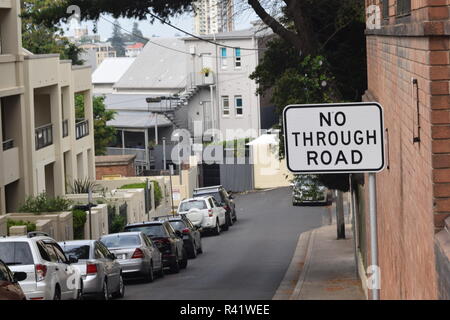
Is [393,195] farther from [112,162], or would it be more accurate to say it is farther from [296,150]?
[112,162]

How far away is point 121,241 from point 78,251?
16.0 feet

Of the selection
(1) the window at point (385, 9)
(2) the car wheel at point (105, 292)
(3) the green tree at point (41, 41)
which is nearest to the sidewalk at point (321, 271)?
(2) the car wheel at point (105, 292)

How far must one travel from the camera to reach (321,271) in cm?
2723

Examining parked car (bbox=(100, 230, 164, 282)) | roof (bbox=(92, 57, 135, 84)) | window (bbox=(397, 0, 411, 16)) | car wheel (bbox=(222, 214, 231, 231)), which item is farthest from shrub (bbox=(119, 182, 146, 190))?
roof (bbox=(92, 57, 135, 84))

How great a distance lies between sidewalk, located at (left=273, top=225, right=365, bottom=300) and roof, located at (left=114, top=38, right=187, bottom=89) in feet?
136

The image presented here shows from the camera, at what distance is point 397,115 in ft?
35.9

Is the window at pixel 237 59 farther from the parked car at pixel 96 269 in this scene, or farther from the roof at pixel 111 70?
the parked car at pixel 96 269

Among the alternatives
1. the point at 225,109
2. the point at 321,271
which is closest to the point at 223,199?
the point at 321,271

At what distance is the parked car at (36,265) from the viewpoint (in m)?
16.1

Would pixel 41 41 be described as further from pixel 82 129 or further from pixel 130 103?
pixel 82 129

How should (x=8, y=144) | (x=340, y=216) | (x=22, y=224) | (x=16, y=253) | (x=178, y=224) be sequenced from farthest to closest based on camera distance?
1. (x=8, y=144)
2. (x=340, y=216)
3. (x=178, y=224)
4. (x=22, y=224)
5. (x=16, y=253)

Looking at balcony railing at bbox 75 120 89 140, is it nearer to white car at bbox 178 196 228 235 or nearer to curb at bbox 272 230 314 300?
white car at bbox 178 196 228 235
